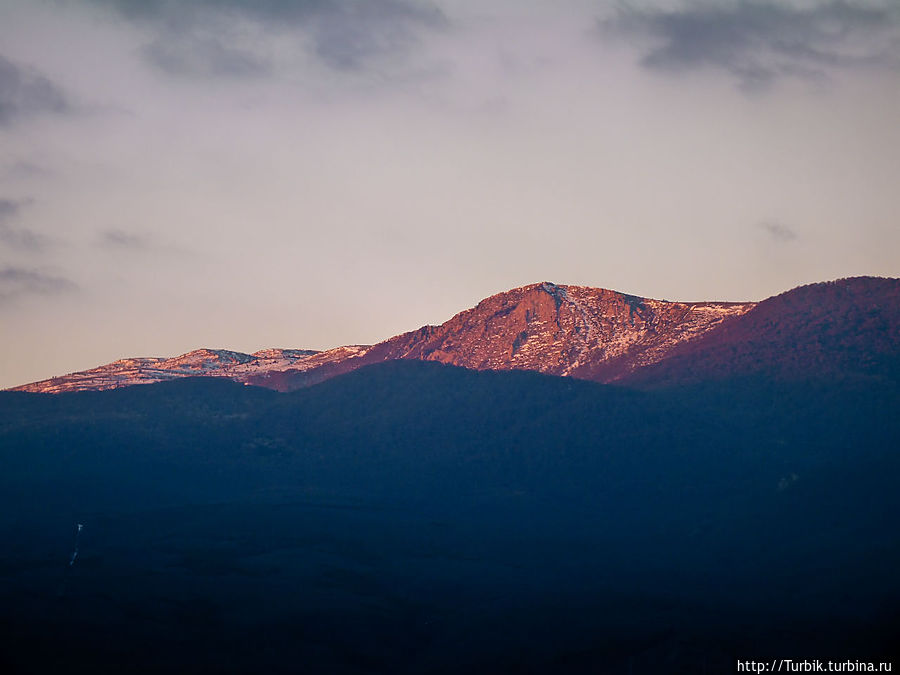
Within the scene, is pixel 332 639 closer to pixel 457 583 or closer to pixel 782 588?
pixel 457 583

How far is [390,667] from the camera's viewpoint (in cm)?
14450

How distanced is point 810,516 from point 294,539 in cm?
8245

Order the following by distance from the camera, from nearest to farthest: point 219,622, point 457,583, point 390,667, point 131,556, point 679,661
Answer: point 679,661 < point 390,667 < point 219,622 < point 457,583 < point 131,556

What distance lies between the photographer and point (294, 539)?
193125 millimetres

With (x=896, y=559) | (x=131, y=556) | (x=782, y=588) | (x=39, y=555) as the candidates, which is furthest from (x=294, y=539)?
(x=896, y=559)

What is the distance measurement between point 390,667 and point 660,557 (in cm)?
5818

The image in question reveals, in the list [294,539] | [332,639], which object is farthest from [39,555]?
[332,639]

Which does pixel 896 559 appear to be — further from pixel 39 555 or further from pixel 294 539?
pixel 39 555

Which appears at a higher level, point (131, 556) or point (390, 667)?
point (131, 556)

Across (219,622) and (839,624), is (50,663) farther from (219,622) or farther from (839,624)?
(839,624)

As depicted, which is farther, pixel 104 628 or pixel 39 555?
pixel 39 555

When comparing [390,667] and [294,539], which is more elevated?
[294,539]

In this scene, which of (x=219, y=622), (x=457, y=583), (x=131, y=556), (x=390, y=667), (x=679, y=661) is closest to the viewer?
(x=679, y=661)

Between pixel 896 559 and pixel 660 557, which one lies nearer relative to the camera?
pixel 896 559
